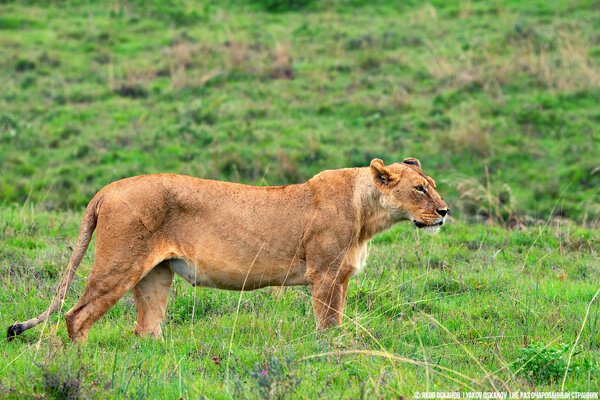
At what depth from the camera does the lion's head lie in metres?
6.11

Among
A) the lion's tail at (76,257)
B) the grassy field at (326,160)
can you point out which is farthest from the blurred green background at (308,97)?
the lion's tail at (76,257)

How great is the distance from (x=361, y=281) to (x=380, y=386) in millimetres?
2676

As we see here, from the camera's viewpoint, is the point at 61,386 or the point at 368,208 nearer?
the point at 61,386

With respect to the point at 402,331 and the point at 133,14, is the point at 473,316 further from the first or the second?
the point at 133,14

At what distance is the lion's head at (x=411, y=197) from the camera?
6.11 m

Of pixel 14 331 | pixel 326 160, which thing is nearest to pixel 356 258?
pixel 14 331

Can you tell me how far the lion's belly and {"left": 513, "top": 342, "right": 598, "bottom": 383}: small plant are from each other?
6.33 feet

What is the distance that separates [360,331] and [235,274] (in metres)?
1.16

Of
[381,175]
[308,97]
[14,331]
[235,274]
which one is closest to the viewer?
[14,331]

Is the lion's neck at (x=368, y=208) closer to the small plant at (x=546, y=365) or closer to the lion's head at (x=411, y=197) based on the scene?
the lion's head at (x=411, y=197)

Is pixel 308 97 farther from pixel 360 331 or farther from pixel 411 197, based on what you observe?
pixel 360 331

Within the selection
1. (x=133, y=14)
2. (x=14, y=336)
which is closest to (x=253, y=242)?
(x=14, y=336)

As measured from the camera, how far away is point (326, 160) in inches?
533

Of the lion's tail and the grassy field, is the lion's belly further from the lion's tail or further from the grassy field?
the lion's tail
